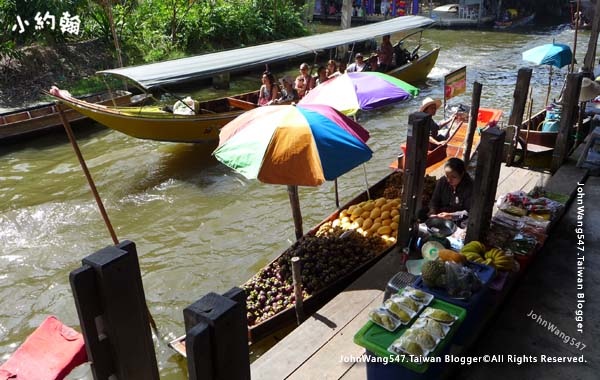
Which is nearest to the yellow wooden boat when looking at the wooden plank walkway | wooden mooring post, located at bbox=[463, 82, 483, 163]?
wooden mooring post, located at bbox=[463, 82, 483, 163]

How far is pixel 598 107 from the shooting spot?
9867 mm

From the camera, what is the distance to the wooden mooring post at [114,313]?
2100 mm

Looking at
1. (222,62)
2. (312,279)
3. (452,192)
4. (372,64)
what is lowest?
(312,279)

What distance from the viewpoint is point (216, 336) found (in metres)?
1.98

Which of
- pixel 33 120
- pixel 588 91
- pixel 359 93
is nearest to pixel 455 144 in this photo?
pixel 588 91

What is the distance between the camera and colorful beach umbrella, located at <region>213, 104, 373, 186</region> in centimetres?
520

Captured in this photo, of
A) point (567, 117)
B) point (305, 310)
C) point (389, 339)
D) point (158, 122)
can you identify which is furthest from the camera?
point (158, 122)

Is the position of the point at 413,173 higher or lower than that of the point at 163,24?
lower

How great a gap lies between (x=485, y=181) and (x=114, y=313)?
368cm

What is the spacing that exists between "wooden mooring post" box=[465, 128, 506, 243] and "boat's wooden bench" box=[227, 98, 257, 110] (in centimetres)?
761

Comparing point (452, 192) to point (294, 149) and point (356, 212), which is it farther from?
point (294, 149)

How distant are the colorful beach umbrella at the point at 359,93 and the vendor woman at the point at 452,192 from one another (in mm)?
1637

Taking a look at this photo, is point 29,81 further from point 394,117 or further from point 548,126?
point 548,126

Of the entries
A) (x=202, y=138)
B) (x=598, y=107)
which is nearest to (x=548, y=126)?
(x=598, y=107)
